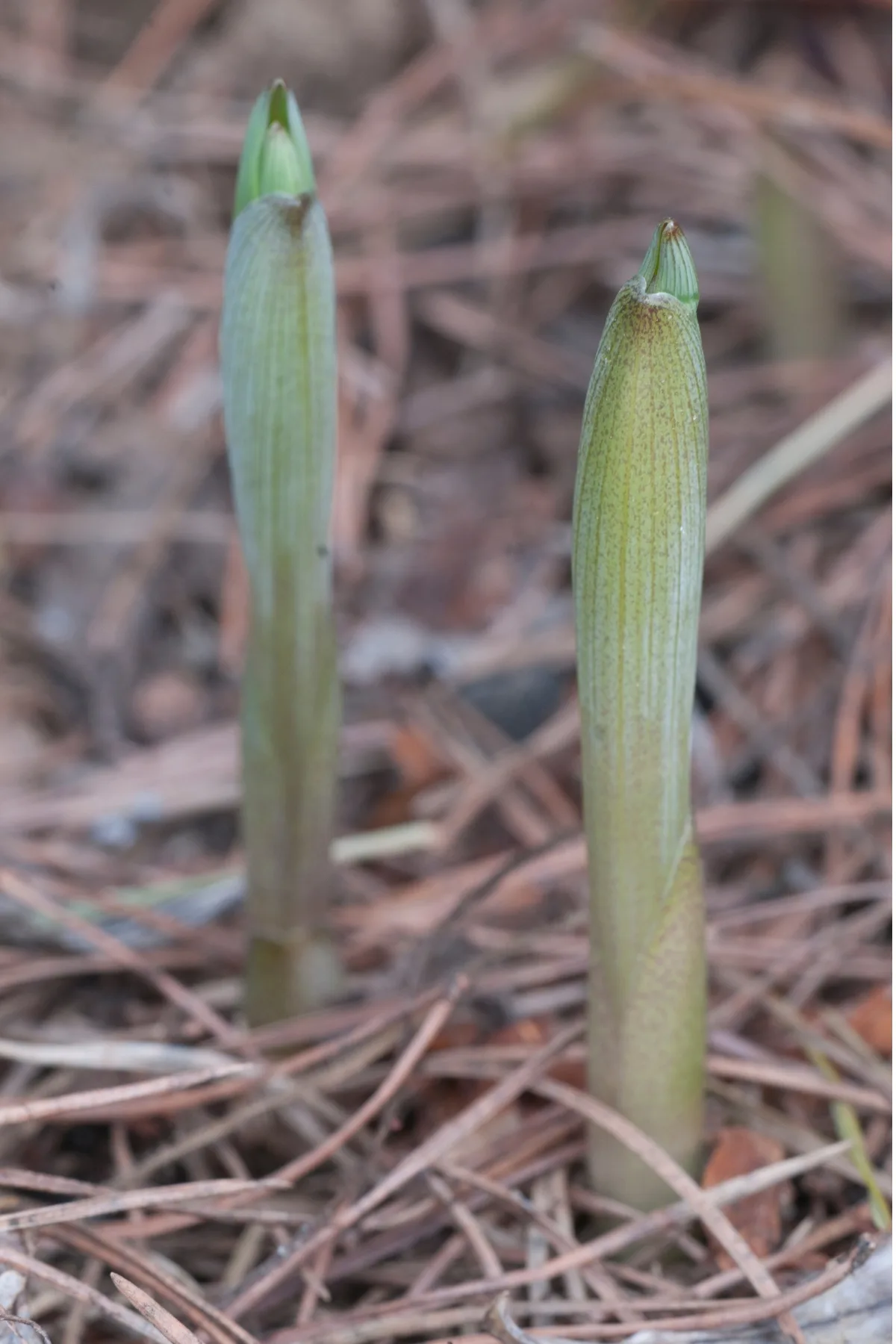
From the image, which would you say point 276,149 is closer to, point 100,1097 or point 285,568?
point 285,568

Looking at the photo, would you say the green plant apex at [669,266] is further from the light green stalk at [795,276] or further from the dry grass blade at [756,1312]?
the light green stalk at [795,276]

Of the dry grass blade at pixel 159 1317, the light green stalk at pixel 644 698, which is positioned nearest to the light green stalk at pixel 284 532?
the light green stalk at pixel 644 698

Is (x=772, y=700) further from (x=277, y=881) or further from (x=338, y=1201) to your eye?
(x=338, y=1201)

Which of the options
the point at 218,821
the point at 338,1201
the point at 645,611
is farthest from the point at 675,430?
the point at 218,821

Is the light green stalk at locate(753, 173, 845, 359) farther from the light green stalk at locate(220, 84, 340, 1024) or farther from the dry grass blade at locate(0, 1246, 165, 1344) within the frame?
the dry grass blade at locate(0, 1246, 165, 1344)

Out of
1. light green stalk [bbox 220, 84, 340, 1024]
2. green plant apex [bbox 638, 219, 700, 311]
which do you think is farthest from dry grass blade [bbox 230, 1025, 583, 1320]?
green plant apex [bbox 638, 219, 700, 311]

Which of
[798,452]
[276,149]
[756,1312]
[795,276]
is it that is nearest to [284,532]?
[276,149]

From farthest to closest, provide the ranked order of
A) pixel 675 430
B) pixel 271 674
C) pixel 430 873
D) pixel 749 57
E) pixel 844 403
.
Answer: pixel 749 57, pixel 844 403, pixel 430 873, pixel 271 674, pixel 675 430
